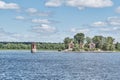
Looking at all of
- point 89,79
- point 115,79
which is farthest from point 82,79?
point 115,79

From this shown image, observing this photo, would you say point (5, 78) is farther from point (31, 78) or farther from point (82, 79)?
point (82, 79)

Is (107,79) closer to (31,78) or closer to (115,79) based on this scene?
(115,79)

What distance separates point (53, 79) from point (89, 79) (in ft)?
17.8

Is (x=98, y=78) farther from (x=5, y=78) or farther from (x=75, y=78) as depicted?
(x=5, y=78)

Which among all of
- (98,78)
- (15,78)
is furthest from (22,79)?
(98,78)

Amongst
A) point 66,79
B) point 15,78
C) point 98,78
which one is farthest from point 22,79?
point 98,78

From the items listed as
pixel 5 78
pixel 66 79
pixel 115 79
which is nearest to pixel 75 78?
pixel 66 79

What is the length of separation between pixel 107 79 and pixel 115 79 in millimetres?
1264

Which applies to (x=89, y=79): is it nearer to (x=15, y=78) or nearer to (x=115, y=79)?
(x=115, y=79)

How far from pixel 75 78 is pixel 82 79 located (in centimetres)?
201

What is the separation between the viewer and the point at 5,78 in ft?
218

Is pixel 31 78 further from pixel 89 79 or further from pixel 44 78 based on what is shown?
pixel 89 79

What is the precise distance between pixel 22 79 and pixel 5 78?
10.0ft

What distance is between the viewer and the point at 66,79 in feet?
217
